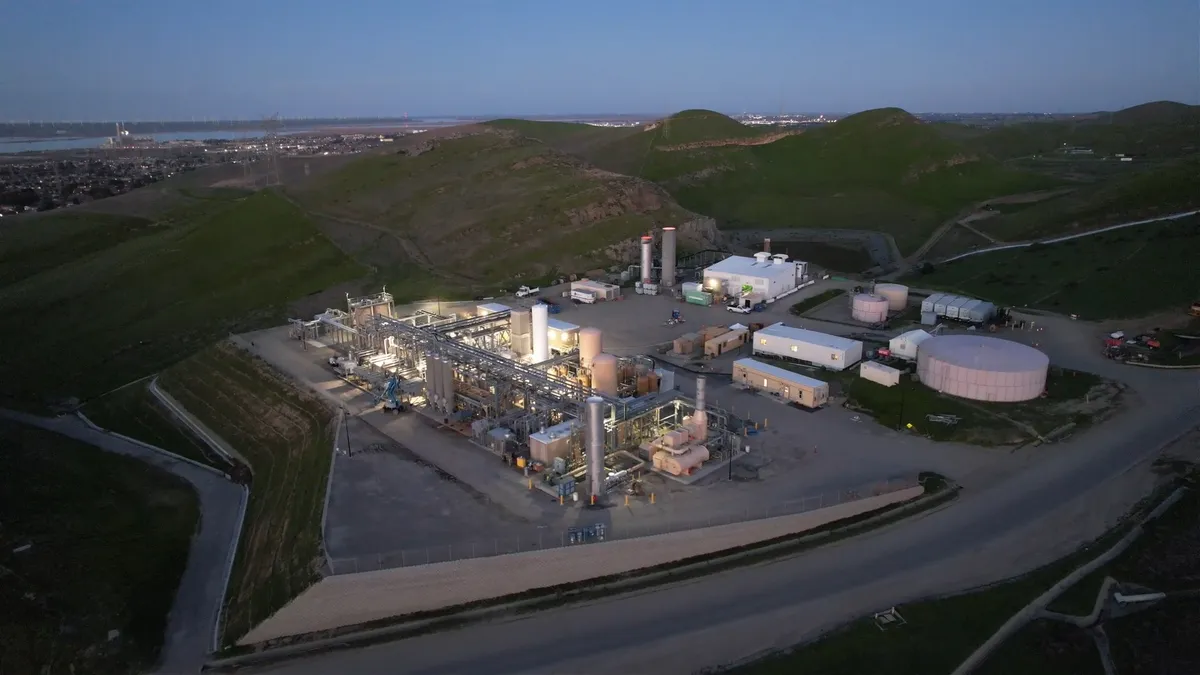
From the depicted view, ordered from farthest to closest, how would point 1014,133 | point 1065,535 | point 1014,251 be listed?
point 1014,133
point 1014,251
point 1065,535

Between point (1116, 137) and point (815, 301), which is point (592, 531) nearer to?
point (815, 301)

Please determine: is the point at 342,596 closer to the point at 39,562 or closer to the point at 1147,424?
the point at 39,562

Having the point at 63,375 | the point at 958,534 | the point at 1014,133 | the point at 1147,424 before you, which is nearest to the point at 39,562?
the point at 63,375

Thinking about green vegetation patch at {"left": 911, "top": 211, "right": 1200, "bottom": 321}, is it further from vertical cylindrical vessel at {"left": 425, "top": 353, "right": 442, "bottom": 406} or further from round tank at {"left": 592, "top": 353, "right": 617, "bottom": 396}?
vertical cylindrical vessel at {"left": 425, "top": 353, "right": 442, "bottom": 406}

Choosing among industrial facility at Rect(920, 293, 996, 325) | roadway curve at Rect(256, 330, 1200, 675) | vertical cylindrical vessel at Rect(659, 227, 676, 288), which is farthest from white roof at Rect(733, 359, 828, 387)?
vertical cylindrical vessel at Rect(659, 227, 676, 288)

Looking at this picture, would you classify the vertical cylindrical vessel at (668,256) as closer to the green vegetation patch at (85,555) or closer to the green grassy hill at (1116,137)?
the green vegetation patch at (85,555)

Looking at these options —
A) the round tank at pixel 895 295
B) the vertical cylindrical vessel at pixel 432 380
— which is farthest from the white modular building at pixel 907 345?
the vertical cylindrical vessel at pixel 432 380
